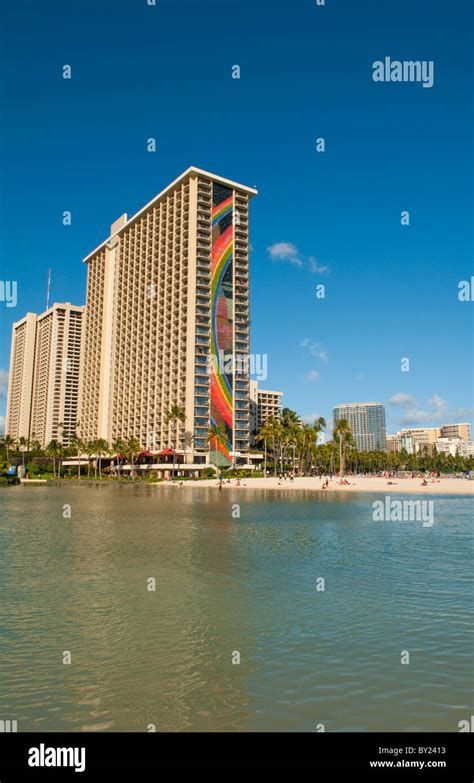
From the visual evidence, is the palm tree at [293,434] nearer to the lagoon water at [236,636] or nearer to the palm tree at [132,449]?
the palm tree at [132,449]

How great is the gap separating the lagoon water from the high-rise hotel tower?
121m

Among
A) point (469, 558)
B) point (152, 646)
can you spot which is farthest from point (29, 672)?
point (469, 558)

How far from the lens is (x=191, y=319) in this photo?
148750 millimetres

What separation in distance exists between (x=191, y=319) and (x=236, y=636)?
138 m

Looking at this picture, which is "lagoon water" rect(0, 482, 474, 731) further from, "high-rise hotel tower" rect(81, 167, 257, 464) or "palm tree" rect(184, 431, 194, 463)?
"high-rise hotel tower" rect(81, 167, 257, 464)

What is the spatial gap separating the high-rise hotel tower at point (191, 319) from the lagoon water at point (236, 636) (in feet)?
396

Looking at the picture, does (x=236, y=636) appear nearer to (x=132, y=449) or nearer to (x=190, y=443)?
(x=190, y=443)

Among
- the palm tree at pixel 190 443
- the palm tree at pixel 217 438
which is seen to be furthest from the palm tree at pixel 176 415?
the palm tree at pixel 217 438

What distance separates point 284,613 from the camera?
1555 cm

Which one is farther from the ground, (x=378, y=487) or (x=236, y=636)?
(x=378, y=487)

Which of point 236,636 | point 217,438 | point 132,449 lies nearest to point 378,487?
point 217,438

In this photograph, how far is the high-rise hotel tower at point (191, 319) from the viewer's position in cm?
14900

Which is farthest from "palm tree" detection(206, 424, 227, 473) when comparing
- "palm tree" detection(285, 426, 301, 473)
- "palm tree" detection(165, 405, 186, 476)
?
"palm tree" detection(285, 426, 301, 473)
